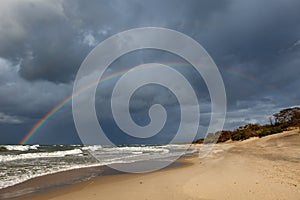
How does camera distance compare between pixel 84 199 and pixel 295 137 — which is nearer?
pixel 84 199

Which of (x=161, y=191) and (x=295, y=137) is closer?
(x=161, y=191)

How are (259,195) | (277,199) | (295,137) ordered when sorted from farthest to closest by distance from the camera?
(295,137) < (259,195) < (277,199)

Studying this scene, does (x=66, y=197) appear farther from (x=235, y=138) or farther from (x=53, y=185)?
(x=235, y=138)

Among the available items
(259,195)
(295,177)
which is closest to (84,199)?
(259,195)

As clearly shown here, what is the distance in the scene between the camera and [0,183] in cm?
1108

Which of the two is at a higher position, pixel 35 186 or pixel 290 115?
pixel 290 115

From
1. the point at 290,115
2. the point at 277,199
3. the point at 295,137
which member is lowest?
the point at 277,199

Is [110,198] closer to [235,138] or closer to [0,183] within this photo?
[0,183]

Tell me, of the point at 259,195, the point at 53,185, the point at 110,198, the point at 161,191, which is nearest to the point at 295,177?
the point at 259,195

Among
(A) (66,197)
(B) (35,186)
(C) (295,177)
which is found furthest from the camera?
(B) (35,186)

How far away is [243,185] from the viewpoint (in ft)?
26.6

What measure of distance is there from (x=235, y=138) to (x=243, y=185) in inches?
2497

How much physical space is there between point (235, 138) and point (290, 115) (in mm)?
17013

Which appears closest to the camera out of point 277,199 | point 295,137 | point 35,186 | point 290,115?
point 277,199
